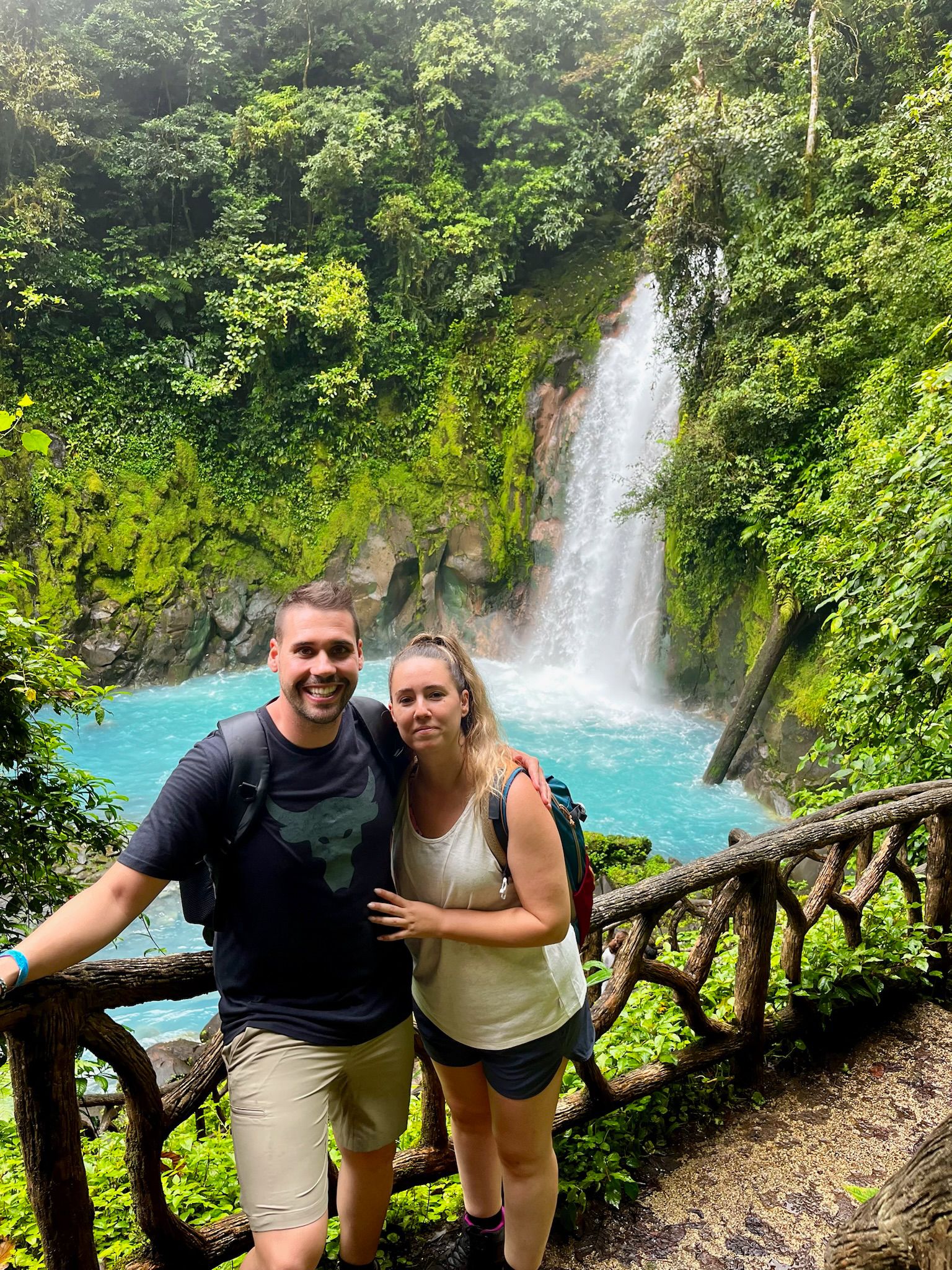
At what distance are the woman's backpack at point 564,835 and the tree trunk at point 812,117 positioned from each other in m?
11.5

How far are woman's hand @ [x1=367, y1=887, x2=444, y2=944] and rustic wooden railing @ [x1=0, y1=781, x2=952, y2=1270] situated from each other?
46 centimetres

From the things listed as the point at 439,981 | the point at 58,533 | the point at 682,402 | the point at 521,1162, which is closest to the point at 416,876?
the point at 439,981

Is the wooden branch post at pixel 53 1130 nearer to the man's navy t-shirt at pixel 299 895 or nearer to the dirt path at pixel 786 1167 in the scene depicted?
the man's navy t-shirt at pixel 299 895

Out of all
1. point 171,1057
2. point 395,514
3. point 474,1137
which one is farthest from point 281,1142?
point 395,514

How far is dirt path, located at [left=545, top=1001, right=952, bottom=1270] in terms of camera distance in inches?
90.4

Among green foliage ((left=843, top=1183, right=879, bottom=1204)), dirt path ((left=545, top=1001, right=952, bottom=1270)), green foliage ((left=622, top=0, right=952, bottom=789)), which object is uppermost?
green foliage ((left=622, top=0, right=952, bottom=789))

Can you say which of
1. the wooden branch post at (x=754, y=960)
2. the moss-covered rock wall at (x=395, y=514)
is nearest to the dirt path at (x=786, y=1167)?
Answer: the wooden branch post at (x=754, y=960)

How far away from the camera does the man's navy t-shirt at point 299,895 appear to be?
1.58 metres

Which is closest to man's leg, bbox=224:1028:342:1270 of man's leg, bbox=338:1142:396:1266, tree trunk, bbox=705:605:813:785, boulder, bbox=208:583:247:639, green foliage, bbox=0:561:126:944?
man's leg, bbox=338:1142:396:1266

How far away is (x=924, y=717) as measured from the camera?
4.79 meters

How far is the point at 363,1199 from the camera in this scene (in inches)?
71.9

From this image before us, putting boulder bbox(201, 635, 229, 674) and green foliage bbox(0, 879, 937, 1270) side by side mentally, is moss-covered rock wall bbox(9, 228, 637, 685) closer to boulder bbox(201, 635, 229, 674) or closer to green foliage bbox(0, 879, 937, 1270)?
boulder bbox(201, 635, 229, 674)

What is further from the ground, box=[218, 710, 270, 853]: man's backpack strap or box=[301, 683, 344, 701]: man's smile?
box=[301, 683, 344, 701]: man's smile

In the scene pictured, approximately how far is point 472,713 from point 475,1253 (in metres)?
1.46
